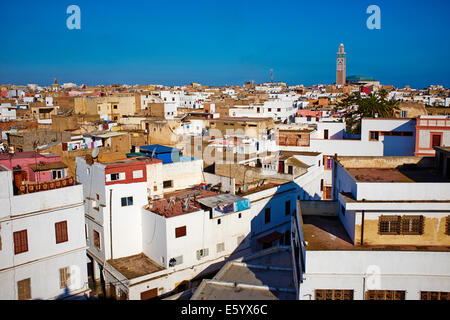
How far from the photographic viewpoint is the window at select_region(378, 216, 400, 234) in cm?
892

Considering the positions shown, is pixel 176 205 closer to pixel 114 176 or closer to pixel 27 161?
pixel 114 176

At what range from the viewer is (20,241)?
11469 millimetres

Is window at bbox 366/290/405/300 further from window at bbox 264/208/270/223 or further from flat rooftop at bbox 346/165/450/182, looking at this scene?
window at bbox 264/208/270/223

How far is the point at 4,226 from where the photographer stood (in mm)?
11133

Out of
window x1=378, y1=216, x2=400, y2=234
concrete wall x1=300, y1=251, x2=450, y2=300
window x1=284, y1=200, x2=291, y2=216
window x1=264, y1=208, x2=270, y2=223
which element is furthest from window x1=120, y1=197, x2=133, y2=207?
window x1=378, y1=216, x2=400, y2=234

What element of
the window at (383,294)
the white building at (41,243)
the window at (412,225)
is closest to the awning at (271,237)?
the white building at (41,243)

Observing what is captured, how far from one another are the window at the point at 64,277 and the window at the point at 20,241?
1378 millimetres

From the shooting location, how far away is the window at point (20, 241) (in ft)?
37.4

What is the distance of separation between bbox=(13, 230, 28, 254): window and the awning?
337 inches

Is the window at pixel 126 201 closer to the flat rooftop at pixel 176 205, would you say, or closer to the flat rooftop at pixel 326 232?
the flat rooftop at pixel 176 205

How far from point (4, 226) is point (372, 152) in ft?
59.7

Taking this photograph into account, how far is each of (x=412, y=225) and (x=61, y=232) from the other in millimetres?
9864
